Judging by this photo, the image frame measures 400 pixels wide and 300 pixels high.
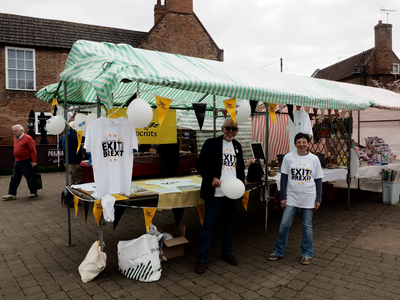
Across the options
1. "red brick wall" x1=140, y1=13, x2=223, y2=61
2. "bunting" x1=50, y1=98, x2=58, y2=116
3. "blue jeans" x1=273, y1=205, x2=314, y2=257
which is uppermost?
"red brick wall" x1=140, y1=13, x2=223, y2=61

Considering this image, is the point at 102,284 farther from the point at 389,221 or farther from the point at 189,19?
the point at 189,19

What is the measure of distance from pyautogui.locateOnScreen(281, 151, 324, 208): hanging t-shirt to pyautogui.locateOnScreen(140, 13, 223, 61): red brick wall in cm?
1659

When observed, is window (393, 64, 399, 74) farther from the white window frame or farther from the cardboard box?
the cardboard box

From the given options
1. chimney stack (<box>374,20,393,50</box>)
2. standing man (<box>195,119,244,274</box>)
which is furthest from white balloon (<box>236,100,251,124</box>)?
chimney stack (<box>374,20,393,50</box>)

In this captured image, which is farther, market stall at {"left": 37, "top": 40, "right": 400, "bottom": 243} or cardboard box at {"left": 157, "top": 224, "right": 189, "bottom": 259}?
cardboard box at {"left": 157, "top": 224, "right": 189, "bottom": 259}

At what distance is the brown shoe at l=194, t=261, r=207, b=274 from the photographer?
13.0 feet

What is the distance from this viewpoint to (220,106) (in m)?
8.31

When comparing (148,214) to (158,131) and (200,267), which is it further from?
(158,131)

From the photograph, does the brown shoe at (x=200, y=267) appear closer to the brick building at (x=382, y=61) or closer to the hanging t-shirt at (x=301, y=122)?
the hanging t-shirt at (x=301, y=122)

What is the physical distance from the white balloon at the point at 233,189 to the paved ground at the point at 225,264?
37.9 inches

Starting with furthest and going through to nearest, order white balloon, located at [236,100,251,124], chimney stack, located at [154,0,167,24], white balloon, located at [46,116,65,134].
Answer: chimney stack, located at [154,0,167,24]
white balloon, located at [236,100,251,124]
white balloon, located at [46,116,65,134]

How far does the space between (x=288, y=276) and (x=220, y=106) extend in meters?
5.14

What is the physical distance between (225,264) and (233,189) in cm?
109

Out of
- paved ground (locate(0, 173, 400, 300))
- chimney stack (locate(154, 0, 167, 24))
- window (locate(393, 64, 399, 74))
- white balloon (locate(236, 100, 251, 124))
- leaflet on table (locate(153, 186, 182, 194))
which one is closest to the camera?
paved ground (locate(0, 173, 400, 300))
